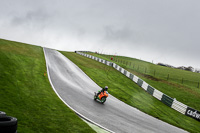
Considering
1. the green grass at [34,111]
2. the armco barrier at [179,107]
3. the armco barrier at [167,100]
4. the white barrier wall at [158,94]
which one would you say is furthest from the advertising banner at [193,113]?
the green grass at [34,111]

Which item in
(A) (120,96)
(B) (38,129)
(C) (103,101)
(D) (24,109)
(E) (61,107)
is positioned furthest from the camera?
(A) (120,96)

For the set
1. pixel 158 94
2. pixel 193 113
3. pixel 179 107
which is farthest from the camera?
pixel 158 94

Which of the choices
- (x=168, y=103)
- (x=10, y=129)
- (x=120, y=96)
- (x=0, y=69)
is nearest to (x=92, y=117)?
(x=10, y=129)

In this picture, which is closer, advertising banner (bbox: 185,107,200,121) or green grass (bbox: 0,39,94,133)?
green grass (bbox: 0,39,94,133)

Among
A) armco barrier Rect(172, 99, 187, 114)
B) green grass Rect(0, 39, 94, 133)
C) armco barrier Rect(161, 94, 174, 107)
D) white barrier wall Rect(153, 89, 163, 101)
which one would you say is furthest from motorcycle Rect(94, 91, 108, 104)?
white barrier wall Rect(153, 89, 163, 101)

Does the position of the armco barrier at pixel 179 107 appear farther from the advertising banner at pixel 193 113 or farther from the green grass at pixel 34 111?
the green grass at pixel 34 111

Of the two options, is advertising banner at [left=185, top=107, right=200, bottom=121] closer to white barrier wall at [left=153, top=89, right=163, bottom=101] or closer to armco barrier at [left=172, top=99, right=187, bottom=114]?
armco barrier at [left=172, top=99, right=187, bottom=114]

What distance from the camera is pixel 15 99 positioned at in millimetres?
10008

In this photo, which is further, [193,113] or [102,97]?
[193,113]

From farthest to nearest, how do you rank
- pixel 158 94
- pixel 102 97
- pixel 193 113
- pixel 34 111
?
pixel 158 94, pixel 193 113, pixel 102 97, pixel 34 111

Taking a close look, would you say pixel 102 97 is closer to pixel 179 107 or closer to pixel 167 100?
pixel 179 107

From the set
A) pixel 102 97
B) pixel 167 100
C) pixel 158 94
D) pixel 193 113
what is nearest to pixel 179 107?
pixel 193 113

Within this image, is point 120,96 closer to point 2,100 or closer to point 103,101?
point 103,101

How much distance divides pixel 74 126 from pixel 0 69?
10.4 meters
